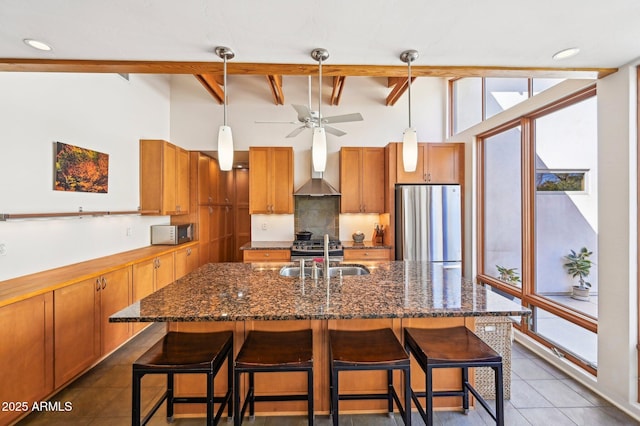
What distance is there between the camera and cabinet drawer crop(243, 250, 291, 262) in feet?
13.6

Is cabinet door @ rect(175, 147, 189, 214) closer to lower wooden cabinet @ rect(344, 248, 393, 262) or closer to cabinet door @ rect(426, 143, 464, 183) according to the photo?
lower wooden cabinet @ rect(344, 248, 393, 262)

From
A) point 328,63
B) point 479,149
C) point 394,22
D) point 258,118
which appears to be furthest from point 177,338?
point 479,149

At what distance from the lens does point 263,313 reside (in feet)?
4.80

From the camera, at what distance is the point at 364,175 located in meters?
4.41

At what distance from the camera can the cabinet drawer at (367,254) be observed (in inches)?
162

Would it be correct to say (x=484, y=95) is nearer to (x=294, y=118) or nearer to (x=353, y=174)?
(x=353, y=174)

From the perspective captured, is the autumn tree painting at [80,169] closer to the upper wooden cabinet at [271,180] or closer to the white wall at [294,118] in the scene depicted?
the white wall at [294,118]

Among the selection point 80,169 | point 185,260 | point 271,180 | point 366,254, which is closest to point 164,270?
point 185,260

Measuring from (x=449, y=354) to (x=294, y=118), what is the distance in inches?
160

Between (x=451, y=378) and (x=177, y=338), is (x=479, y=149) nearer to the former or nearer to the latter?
(x=451, y=378)

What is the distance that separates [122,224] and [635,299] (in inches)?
196

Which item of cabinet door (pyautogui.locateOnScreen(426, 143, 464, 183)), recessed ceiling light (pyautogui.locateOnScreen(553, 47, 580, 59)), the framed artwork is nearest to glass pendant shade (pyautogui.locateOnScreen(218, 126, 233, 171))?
recessed ceiling light (pyautogui.locateOnScreen(553, 47, 580, 59))

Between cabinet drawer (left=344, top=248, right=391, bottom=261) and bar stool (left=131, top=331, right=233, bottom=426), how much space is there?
2.48 m

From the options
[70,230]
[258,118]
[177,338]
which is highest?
[258,118]
